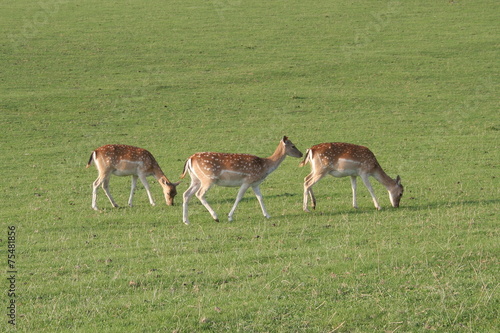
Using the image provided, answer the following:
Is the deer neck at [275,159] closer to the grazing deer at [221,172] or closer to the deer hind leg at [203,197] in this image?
the grazing deer at [221,172]

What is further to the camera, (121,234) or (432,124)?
(432,124)

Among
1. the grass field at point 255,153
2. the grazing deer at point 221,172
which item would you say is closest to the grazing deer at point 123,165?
the grass field at point 255,153

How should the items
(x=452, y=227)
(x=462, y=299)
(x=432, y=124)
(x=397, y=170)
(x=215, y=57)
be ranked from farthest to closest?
(x=215, y=57)
(x=432, y=124)
(x=397, y=170)
(x=452, y=227)
(x=462, y=299)

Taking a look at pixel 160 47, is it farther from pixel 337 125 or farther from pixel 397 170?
pixel 397 170

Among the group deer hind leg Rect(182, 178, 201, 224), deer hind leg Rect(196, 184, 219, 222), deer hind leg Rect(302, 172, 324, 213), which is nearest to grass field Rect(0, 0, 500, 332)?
deer hind leg Rect(182, 178, 201, 224)

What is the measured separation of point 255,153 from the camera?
23.9m

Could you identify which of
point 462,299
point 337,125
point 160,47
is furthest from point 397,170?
point 160,47

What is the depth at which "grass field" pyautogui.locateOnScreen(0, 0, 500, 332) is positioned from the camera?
868 cm

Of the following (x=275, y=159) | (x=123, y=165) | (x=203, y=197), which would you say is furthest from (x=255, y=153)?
(x=203, y=197)

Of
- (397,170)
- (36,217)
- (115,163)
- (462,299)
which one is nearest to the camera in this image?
(462,299)

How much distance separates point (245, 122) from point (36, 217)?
14906 millimetres

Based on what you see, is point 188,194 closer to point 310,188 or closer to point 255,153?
point 310,188

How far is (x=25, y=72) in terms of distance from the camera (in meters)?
36.2

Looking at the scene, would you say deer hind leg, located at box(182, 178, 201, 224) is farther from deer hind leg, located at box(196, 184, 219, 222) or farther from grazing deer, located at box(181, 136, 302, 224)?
deer hind leg, located at box(196, 184, 219, 222)
